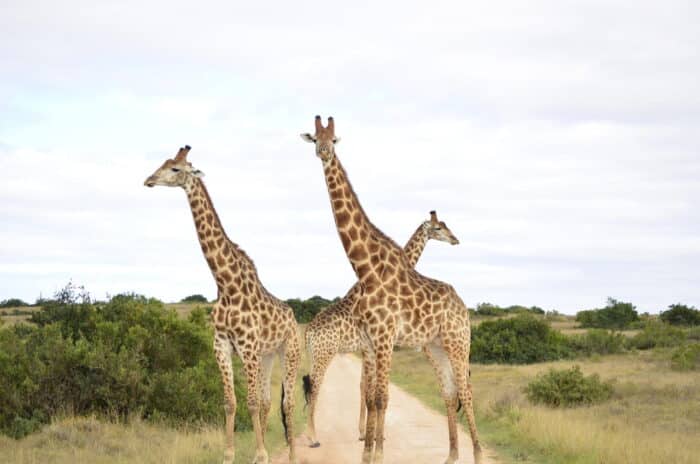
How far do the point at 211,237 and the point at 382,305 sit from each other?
2781mm

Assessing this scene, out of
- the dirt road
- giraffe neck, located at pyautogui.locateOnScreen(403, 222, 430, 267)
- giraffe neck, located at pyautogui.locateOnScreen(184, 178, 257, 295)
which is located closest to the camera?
giraffe neck, located at pyautogui.locateOnScreen(184, 178, 257, 295)

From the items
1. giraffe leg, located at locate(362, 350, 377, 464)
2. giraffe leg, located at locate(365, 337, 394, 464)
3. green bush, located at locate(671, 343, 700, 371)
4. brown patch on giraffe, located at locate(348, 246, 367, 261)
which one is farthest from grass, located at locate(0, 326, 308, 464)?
green bush, located at locate(671, 343, 700, 371)

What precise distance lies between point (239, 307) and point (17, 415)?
6.95m

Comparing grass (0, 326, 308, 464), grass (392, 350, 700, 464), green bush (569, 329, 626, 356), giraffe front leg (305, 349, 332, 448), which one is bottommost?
grass (0, 326, 308, 464)

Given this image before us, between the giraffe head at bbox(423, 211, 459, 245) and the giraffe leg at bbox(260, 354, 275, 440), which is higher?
the giraffe head at bbox(423, 211, 459, 245)

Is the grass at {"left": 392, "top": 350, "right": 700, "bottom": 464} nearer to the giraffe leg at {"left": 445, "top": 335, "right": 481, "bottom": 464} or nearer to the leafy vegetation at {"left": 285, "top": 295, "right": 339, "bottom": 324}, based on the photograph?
the giraffe leg at {"left": 445, "top": 335, "right": 481, "bottom": 464}

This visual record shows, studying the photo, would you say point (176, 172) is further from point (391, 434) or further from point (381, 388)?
point (391, 434)

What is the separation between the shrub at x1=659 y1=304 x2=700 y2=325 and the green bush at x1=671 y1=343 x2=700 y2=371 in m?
28.4

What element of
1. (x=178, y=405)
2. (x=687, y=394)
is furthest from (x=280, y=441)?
(x=687, y=394)

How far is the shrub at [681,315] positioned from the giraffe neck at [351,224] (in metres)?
52.5

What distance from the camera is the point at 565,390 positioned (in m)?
22.6

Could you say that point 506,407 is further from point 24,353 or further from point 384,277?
point 24,353

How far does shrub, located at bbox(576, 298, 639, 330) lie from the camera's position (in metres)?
60.3

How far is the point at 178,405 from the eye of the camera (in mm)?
17000
